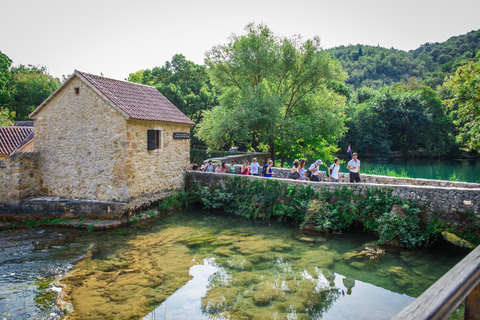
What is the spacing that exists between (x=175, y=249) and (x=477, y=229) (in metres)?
8.77

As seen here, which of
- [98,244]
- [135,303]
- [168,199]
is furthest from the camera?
[168,199]

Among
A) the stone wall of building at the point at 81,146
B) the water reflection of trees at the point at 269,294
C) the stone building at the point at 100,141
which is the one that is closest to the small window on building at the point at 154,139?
the stone building at the point at 100,141

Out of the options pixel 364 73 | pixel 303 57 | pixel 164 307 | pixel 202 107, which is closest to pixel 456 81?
pixel 303 57

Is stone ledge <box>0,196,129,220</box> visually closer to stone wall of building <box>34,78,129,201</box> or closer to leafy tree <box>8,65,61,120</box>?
stone wall of building <box>34,78,129,201</box>

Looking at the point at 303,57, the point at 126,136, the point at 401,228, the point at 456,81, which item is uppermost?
the point at 303,57

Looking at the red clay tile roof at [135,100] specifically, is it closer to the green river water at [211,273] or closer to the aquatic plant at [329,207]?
the aquatic plant at [329,207]

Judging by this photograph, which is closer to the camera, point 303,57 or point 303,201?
point 303,201

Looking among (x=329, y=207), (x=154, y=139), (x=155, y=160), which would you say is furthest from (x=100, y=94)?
(x=329, y=207)

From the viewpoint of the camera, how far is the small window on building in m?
13.5

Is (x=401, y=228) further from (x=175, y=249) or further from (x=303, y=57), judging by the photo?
(x=303, y=57)

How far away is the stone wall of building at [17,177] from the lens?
12922 millimetres

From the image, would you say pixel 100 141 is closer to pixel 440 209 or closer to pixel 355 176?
pixel 355 176

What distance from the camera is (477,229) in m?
8.84

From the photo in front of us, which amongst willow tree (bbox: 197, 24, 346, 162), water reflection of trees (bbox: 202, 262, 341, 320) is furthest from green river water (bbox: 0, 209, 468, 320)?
willow tree (bbox: 197, 24, 346, 162)
